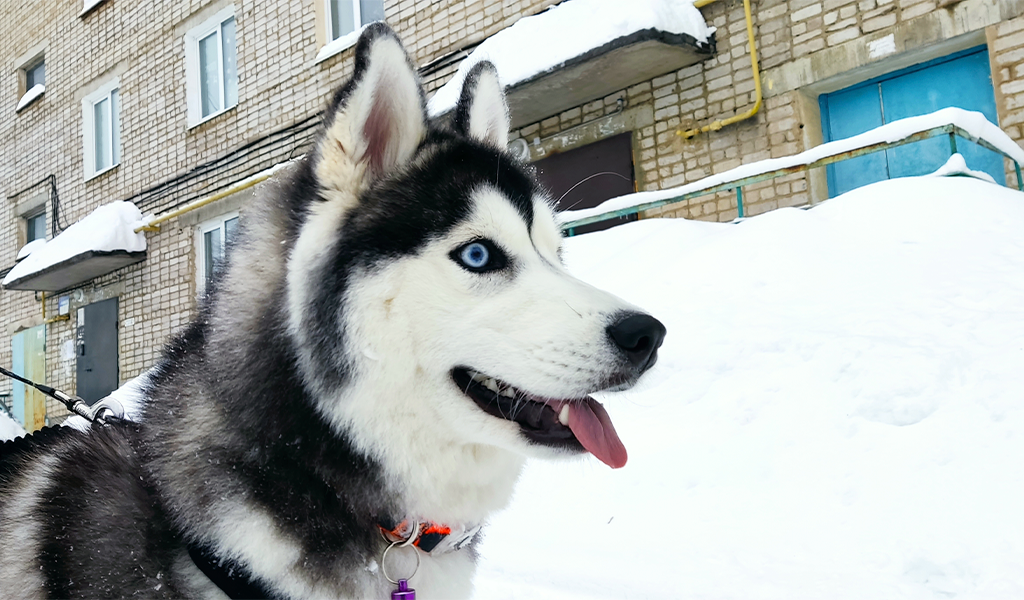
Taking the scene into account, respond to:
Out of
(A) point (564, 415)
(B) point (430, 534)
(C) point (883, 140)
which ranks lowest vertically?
(B) point (430, 534)

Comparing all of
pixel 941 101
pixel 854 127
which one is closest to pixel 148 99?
pixel 854 127

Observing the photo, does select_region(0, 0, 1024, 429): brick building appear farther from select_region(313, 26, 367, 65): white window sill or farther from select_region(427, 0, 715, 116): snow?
select_region(427, 0, 715, 116): snow

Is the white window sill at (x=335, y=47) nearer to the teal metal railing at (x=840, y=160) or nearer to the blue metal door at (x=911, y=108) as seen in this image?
the teal metal railing at (x=840, y=160)

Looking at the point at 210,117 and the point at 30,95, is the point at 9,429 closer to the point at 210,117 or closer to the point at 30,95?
the point at 210,117

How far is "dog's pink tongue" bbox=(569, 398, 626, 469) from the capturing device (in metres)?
1.55

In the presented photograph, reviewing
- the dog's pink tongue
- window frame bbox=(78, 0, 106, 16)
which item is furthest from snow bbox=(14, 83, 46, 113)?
the dog's pink tongue

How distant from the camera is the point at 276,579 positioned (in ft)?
4.30

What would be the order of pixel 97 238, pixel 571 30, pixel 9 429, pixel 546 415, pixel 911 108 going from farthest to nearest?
pixel 97 238, pixel 571 30, pixel 911 108, pixel 9 429, pixel 546 415

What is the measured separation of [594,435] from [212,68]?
13.0 m

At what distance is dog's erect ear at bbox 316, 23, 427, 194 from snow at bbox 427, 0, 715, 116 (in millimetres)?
5017

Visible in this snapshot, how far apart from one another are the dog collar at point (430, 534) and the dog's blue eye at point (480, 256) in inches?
22.7

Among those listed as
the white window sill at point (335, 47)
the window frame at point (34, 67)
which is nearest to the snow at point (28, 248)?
A: the window frame at point (34, 67)

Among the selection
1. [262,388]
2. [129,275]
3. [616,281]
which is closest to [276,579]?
[262,388]

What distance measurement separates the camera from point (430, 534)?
1483 mm
